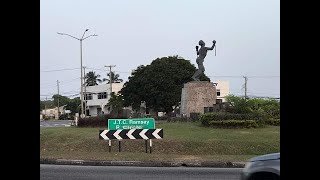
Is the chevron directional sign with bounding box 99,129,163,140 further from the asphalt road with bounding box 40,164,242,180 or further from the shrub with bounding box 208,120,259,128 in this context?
the shrub with bounding box 208,120,259,128

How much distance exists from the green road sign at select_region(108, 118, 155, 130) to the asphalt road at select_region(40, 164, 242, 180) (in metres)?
3.28

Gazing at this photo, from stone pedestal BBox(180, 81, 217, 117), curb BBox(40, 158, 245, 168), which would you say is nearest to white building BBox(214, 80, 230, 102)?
stone pedestal BBox(180, 81, 217, 117)

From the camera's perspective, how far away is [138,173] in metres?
10.6

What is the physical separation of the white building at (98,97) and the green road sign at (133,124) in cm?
6711

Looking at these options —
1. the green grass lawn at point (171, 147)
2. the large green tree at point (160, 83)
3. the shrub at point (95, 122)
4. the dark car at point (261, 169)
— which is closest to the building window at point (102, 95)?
the large green tree at point (160, 83)

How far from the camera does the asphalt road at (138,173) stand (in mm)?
9848

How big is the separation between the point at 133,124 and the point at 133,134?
1.10 feet

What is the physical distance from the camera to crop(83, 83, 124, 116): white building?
273ft

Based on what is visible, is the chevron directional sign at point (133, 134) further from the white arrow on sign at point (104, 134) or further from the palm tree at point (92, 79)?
the palm tree at point (92, 79)
